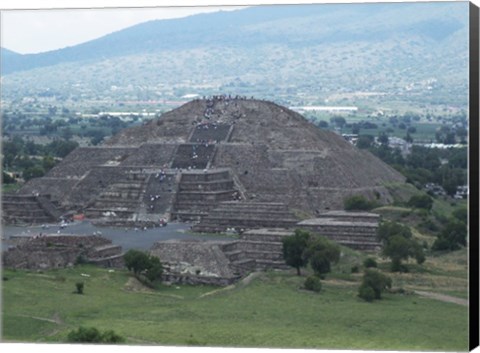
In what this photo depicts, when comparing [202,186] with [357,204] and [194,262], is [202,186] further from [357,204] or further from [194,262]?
[194,262]

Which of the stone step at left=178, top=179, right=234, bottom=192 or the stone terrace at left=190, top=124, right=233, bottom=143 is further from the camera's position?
the stone terrace at left=190, top=124, right=233, bottom=143

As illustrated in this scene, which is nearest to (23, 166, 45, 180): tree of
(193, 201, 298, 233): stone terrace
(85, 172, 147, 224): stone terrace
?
(85, 172, 147, 224): stone terrace

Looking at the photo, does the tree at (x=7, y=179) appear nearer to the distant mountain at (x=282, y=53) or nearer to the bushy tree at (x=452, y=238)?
the distant mountain at (x=282, y=53)

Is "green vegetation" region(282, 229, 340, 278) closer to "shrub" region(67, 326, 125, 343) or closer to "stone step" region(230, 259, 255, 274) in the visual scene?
"stone step" region(230, 259, 255, 274)

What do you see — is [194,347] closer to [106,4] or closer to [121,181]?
[106,4]

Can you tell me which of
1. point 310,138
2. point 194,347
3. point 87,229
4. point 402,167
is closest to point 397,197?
point 310,138

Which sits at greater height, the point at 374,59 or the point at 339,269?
the point at 374,59
